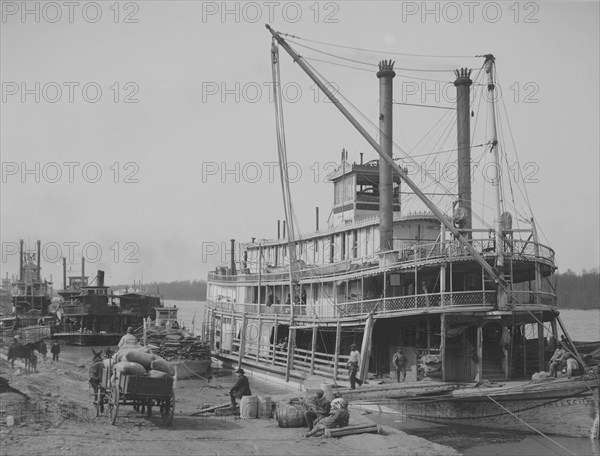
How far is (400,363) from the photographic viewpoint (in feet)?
78.0

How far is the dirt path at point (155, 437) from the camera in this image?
535 inches

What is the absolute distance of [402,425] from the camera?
68.6 feet

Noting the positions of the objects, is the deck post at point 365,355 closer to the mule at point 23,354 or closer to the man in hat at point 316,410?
the man in hat at point 316,410

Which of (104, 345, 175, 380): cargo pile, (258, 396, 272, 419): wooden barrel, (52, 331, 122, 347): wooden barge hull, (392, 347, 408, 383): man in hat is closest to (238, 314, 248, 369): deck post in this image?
(392, 347, 408, 383): man in hat

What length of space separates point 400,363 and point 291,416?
297 inches

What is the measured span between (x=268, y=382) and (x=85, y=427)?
17.9 meters

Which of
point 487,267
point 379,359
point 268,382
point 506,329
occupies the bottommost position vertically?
point 268,382

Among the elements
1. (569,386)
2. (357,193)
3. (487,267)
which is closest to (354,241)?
(357,193)

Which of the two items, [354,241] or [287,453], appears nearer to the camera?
[287,453]

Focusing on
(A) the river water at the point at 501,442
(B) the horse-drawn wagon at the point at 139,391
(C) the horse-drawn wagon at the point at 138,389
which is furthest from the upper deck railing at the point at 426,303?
(C) the horse-drawn wagon at the point at 138,389

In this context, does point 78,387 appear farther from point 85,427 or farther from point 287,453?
point 287,453

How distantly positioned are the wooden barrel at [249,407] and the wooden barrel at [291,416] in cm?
131

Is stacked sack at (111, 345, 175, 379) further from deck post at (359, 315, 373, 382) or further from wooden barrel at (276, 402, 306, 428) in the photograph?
deck post at (359, 315, 373, 382)

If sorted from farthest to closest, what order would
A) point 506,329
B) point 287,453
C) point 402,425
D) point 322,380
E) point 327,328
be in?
1. point 327,328
2. point 322,380
3. point 506,329
4. point 402,425
5. point 287,453
